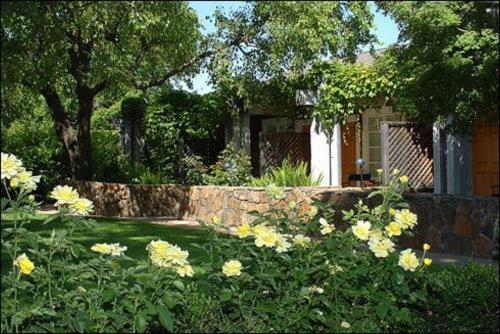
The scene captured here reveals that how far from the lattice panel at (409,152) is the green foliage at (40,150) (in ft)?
26.5

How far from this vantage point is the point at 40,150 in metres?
17.2

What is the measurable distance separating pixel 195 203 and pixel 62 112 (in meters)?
3.55

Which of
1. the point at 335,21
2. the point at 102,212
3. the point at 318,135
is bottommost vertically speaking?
the point at 102,212

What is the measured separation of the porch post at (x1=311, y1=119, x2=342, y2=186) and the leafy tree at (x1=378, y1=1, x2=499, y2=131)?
6209mm

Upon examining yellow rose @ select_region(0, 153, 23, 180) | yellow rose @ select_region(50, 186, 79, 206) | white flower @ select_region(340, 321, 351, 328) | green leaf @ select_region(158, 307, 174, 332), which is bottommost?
white flower @ select_region(340, 321, 351, 328)

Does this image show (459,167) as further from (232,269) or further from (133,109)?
(133,109)

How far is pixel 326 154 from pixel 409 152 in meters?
2.41

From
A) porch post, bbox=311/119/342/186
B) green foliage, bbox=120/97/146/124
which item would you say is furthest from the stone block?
green foliage, bbox=120/97/146/124

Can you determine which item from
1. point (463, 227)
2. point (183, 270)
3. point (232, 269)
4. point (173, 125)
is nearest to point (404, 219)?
point (232, 269)

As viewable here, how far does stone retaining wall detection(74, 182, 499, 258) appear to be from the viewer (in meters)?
9.30

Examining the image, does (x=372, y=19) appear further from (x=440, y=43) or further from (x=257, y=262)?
(x=257, y=262)

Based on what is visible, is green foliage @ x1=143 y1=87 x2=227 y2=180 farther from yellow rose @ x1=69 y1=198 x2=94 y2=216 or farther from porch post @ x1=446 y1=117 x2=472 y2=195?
yellow rose @ x1=69 y1=198 x2=94 y2=216

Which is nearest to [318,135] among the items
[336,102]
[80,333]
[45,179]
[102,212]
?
[336,102]

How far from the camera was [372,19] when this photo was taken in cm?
1233
